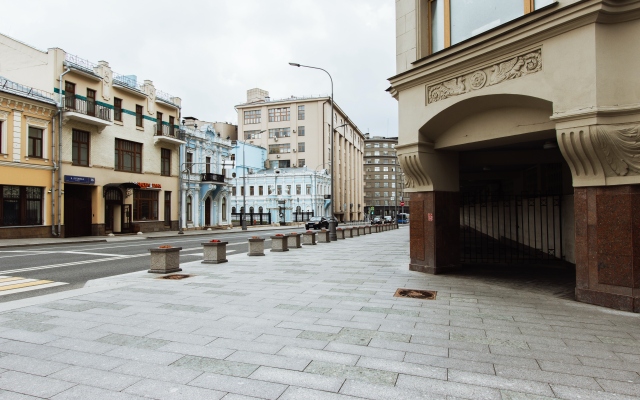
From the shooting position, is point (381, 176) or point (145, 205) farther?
point (381, 176)

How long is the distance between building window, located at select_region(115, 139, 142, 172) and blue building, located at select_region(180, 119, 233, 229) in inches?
206

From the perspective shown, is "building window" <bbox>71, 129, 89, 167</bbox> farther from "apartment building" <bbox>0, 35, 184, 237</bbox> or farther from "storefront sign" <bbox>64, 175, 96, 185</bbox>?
"storefront sign" <bbox>64, 175, 96, 185</bbox>

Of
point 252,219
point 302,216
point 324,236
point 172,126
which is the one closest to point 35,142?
point 172,126

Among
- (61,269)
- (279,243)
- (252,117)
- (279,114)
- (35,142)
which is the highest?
(279,114)

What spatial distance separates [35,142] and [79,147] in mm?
3372

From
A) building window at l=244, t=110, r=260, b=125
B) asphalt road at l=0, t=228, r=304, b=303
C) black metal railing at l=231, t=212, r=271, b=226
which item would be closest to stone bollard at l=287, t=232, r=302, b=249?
asphalt road at l=0, t=228, r=304, b=303

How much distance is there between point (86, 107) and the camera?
2888cm

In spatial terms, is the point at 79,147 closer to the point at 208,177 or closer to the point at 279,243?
the point at 208,177

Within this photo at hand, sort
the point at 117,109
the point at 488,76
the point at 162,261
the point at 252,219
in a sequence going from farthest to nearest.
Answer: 1. the point at 252,219
2. the point at 117,109
3. the point at 162,261
4. the point at 488,76

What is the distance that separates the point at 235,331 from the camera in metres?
5.31

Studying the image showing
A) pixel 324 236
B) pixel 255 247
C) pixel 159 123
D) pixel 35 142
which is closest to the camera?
pixel 255 247

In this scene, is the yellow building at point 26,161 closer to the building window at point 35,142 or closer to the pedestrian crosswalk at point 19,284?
the building window at point 35,142

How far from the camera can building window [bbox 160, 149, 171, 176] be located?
37.6 m

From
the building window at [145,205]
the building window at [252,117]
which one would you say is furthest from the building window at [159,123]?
the building window at [252,117]
